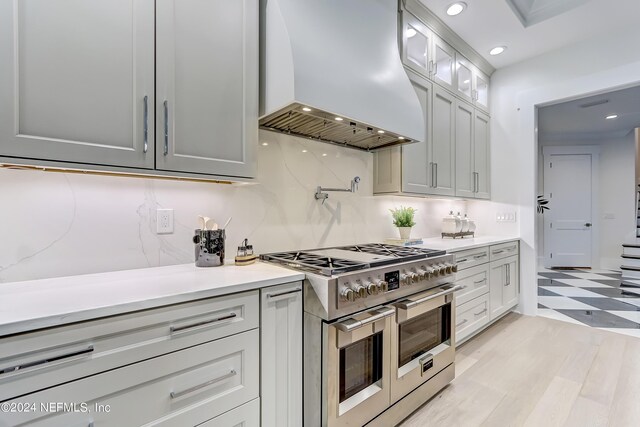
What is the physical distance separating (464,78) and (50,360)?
381 centimetres

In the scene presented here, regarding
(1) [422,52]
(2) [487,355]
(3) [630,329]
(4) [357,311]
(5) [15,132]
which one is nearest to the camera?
(5) [15,132]

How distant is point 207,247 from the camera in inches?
60.0

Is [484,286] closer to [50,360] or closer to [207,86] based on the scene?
[207,86]

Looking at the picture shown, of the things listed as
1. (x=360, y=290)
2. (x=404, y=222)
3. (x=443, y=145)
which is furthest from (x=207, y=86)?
(x=443, y=145)

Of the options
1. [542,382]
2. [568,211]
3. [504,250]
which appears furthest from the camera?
[568,211]

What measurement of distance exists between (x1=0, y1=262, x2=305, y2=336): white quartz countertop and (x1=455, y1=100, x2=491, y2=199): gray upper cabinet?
2467mm

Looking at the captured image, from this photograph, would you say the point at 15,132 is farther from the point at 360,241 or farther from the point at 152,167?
the point at 360,241

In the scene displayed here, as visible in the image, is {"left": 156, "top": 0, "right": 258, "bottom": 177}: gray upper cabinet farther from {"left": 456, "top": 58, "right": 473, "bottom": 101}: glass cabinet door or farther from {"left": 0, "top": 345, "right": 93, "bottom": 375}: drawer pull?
{"left": 456, "top": 58, "right": 473, "bottom": 101}: glass cabinet door

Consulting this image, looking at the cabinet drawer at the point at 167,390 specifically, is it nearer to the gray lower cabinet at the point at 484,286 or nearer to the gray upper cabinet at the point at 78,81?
the gray upper cabinet at the point at 78,81

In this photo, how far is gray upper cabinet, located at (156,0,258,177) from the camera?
4.14 feet

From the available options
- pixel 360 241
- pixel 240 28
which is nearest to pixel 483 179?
pixel 360 241

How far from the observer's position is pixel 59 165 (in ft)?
3.47

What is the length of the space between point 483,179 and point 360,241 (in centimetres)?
196

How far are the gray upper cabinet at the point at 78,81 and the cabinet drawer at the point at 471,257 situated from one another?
7.52 feet
